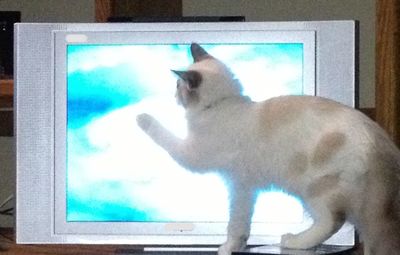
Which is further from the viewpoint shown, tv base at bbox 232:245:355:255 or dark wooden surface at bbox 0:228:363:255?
dark wooden surface at bbox 0:228:363:255

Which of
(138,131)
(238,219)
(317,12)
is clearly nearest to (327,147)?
(238,219)

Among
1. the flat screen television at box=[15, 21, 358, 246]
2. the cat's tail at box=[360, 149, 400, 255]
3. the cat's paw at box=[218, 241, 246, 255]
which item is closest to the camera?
the cat's tail at box=[360, 149, 400, 255]

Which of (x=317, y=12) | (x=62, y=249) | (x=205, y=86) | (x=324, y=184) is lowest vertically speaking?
(x=62, y=249)

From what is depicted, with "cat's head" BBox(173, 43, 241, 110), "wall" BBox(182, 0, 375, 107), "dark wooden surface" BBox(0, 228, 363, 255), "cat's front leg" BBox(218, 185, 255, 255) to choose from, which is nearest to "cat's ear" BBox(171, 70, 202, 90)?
"cat's head" BBox(173, 43, 241, 110)

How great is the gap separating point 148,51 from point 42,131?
0.18 meters

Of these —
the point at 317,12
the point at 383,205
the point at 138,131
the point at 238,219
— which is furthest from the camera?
the point at 317,12

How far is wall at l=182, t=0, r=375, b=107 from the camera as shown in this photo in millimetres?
1295

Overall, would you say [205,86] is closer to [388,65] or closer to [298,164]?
[298,164]

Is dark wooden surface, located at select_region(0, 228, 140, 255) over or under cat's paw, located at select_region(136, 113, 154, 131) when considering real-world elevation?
under

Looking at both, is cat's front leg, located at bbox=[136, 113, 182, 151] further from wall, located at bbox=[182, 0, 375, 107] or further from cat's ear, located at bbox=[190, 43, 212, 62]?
wall, located at bbox=[182, 0, 375, 107]

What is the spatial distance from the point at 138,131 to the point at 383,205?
0.36 metres

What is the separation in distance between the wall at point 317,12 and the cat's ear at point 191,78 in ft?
1.67

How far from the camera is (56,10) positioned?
135 cm

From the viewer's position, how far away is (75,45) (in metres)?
1.01
